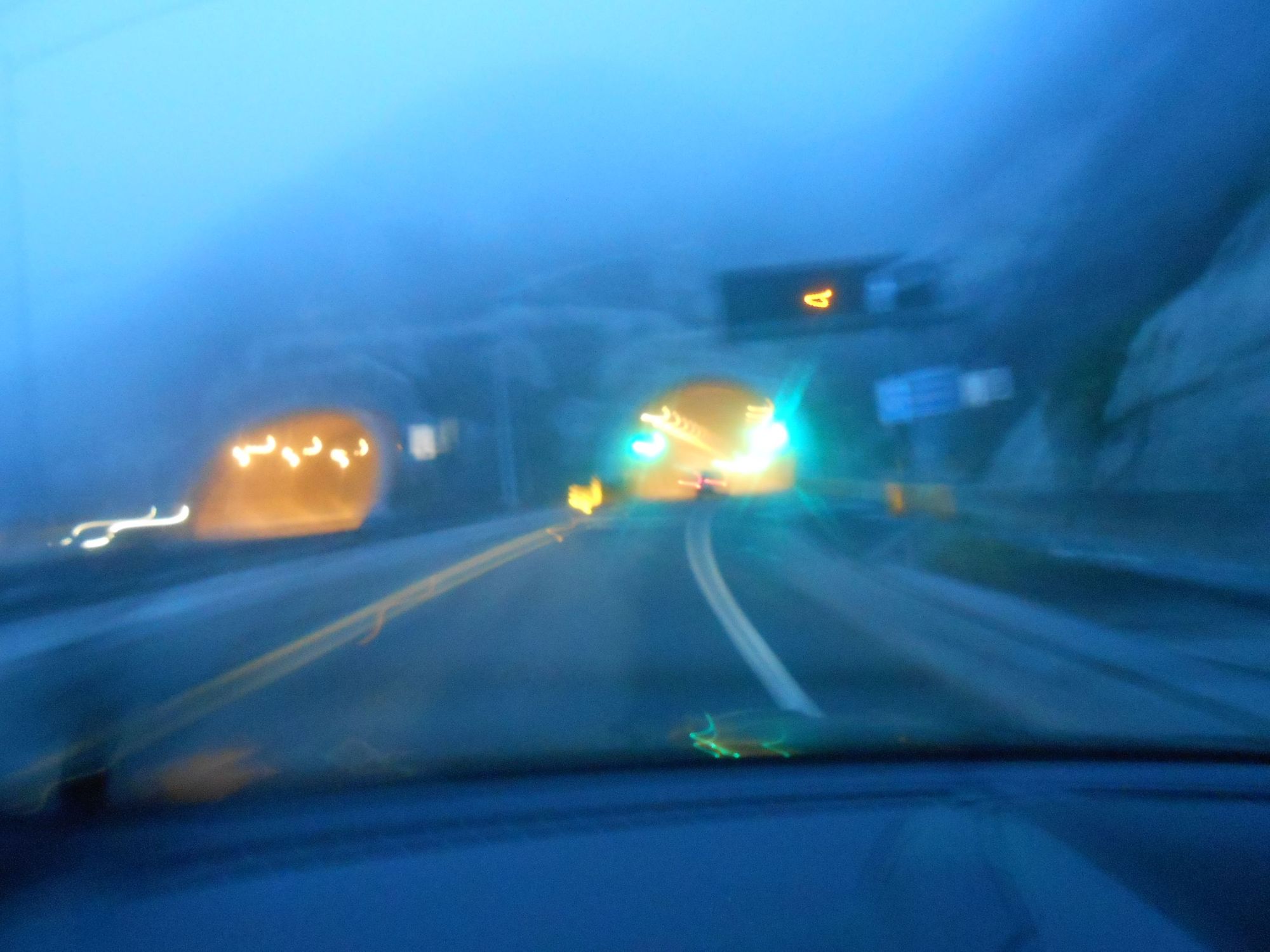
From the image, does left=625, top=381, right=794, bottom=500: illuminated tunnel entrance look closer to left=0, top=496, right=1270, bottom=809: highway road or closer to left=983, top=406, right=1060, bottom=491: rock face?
left=983, top=406, right=1060, bottom=491: rock face

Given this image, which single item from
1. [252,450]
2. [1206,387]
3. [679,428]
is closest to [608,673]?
[1206,387]

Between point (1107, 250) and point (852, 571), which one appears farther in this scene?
point (1107, 250)

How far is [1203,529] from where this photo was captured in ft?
56.4

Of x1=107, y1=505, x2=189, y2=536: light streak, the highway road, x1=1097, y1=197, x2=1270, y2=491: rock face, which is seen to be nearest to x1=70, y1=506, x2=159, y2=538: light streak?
x1=107, y1=505, x2=189, y2=536: light streak

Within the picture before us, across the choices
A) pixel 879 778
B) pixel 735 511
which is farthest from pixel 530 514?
pixel 879 778

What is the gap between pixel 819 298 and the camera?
25.5m

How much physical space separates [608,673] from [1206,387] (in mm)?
19466

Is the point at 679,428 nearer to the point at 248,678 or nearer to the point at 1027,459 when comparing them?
the point at 1027,459

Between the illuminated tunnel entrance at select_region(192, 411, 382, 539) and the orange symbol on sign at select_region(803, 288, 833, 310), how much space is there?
2380 centimetres

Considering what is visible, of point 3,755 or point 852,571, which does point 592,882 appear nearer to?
point 3,755

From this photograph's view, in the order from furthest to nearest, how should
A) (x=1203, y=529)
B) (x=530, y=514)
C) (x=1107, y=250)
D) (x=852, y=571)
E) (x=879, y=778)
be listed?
(x=530, y=514) → (x=1107, y=250) → (x=852, y=571) → (x=1203, y=529) → (x=879, y=778)

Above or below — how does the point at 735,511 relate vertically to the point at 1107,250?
below

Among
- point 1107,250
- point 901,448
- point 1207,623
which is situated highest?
point 1107,250

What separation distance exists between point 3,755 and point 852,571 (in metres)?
12.7
